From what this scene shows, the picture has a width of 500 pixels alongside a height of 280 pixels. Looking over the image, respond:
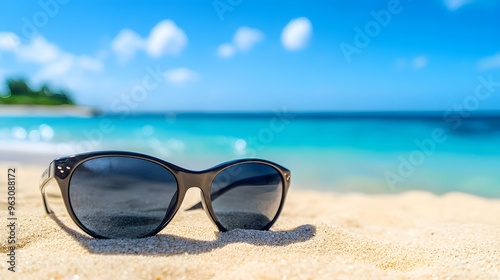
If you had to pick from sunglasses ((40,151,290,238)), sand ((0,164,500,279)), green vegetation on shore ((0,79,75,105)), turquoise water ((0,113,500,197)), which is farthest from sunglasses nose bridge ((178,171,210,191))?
green vegetation on shore ((0,79,75,105))

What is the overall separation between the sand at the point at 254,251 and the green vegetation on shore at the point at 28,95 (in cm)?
4914

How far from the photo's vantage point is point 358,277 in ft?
4.87

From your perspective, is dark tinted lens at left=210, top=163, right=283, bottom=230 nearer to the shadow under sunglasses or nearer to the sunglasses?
the sunglasses

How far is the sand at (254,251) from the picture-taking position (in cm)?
147

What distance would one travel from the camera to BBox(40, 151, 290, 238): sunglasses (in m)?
1.91

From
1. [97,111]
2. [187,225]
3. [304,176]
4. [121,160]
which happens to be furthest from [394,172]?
[97,111]

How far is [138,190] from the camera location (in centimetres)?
202

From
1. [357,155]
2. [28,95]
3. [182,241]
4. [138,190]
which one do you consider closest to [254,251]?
[182,241]

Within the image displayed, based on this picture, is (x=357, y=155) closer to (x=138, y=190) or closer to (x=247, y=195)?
(x=247, y=195)

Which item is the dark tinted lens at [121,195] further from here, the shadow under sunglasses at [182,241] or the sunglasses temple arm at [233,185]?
the sunglasses temple arm at [233,185]

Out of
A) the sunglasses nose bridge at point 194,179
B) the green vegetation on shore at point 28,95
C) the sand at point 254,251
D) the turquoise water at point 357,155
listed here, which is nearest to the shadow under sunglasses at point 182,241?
the sand at point 254,251

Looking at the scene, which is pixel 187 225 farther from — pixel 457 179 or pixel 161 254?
pixel 457 179

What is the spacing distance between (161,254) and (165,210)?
12.2 inches

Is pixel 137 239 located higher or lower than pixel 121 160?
lower
